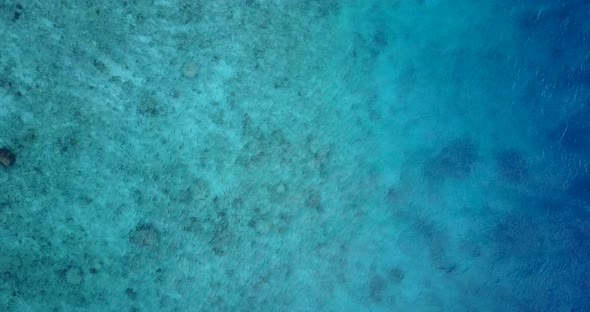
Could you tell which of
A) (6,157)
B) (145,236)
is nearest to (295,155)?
(145,236)

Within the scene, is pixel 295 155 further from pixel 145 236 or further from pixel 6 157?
pixel 6 157

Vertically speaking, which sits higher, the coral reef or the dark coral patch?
the coral reef

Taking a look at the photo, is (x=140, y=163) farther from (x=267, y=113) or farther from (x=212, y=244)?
(x=267, y=113)

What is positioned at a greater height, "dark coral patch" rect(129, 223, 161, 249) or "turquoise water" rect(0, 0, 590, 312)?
"turquoise water" rect(0, 0, 590, 312)

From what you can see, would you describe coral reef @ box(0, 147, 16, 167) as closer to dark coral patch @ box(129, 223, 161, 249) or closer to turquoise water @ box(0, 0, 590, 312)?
turquoise water @ box(0, 0, 590, 312)

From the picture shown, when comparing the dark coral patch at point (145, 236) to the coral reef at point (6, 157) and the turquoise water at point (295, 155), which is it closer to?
the turquoise water at point (295, 155)

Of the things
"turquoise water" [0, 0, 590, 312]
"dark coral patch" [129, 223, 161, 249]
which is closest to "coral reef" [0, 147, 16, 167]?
"turquoise water" [0, 0, 590, 312]

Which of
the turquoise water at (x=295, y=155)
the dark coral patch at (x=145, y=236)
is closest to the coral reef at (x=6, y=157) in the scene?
the turquoise water at (x=295, y=155)

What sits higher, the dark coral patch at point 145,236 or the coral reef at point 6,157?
the coral reef at point 6,157
